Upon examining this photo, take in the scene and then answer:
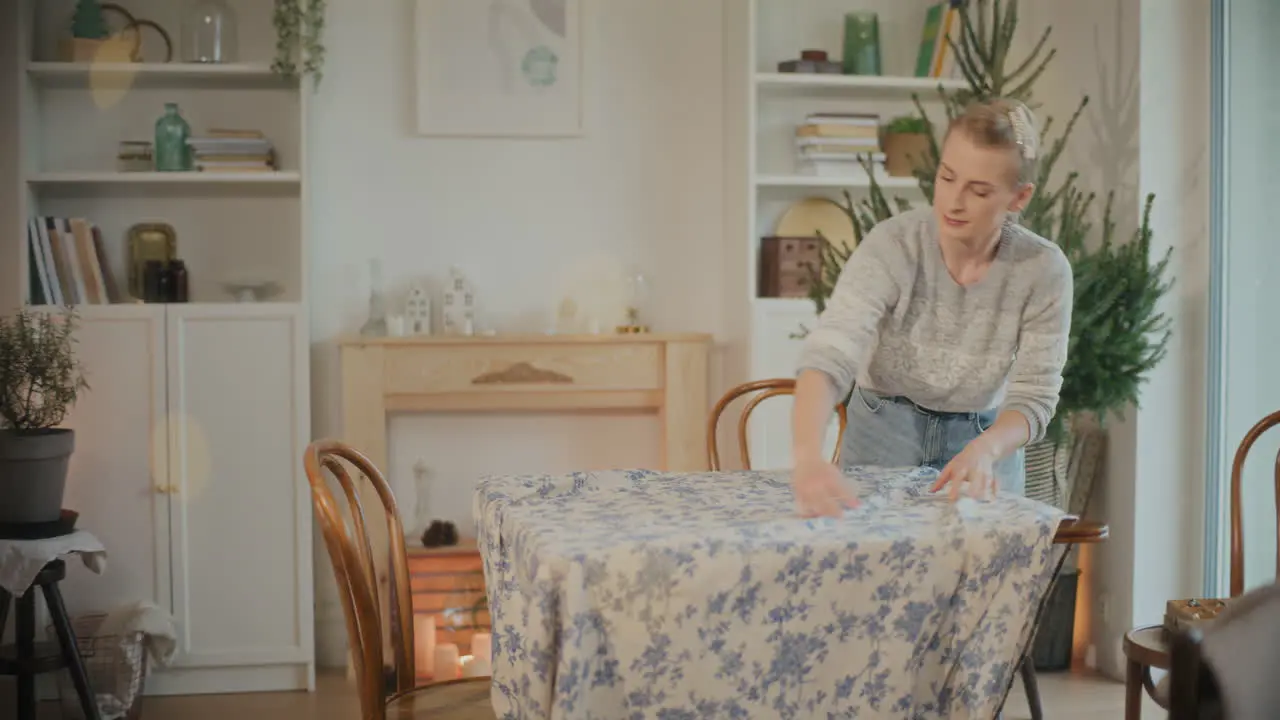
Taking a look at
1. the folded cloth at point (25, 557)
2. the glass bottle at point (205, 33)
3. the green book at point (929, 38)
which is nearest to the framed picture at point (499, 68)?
the glass bottle at point (205, 33)

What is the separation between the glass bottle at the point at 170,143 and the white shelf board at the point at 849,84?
5.49 ft

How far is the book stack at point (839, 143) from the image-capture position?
3.98 meters

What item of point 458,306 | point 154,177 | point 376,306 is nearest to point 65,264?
point 154,177

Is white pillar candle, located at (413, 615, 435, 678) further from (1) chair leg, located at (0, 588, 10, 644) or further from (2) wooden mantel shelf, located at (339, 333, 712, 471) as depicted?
(1) chair leg, located at (0, 588, 10, 644)

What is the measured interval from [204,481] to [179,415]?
0.20 metres

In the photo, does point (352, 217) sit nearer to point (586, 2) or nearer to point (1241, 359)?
point (586, 2)

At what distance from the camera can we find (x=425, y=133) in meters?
4.02

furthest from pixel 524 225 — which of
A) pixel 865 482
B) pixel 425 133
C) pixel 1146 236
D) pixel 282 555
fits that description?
pixel 865 482

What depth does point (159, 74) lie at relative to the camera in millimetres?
3852

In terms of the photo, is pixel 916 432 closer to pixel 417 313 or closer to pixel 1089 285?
pixel 1089 285

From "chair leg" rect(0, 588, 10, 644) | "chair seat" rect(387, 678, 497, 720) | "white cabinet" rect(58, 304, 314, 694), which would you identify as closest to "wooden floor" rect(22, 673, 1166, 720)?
"white cabinet" rect(58, 304, 314, 694)

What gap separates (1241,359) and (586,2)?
2.18 metres

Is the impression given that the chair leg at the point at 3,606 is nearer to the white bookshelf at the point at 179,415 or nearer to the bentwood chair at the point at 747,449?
the white bookshelf at the point at 179,415

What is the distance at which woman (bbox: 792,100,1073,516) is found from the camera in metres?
1.91
